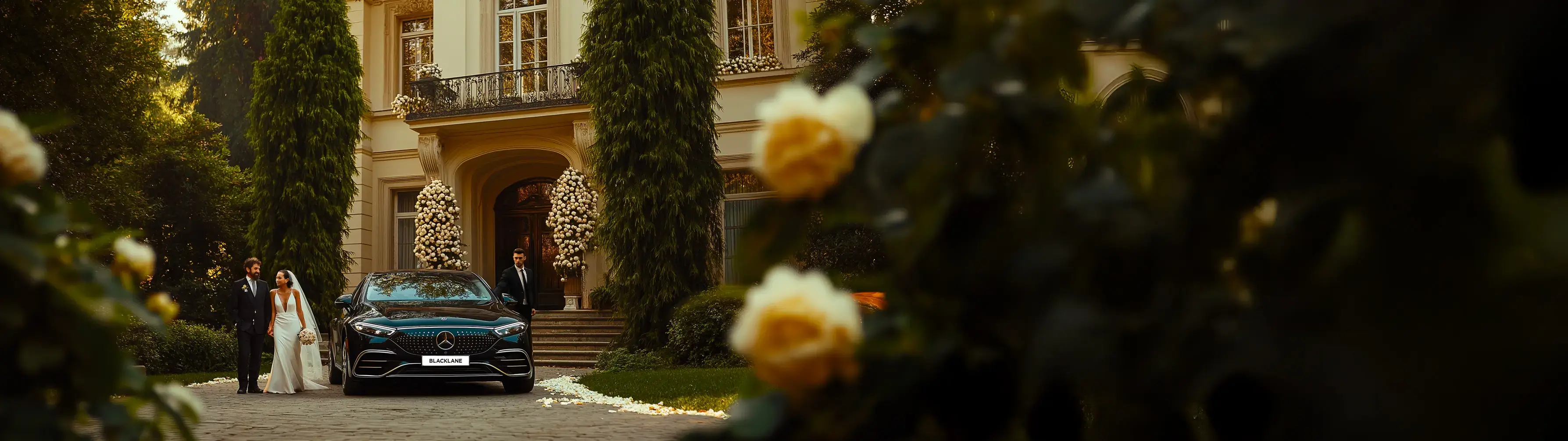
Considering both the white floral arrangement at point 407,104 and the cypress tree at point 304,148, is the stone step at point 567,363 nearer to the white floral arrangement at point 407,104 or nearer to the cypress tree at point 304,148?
the cypress tree at point 304,148

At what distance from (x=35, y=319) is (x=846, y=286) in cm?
110

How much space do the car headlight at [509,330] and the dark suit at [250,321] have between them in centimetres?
358

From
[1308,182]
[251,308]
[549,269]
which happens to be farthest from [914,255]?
[549,269]

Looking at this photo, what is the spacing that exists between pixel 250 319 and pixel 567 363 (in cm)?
644

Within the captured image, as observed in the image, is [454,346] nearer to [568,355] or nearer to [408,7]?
[568,355]

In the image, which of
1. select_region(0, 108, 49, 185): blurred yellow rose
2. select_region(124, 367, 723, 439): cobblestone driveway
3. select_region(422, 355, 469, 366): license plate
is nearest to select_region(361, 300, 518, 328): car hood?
select_region(422, 355, 469, 366): license plate

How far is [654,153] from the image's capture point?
17.9 metres

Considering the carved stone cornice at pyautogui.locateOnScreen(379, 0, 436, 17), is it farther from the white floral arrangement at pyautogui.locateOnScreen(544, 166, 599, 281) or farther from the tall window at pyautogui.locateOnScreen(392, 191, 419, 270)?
the white floral arrangement at pyautogui.locateOnScreen(544, 166, 599, 281)

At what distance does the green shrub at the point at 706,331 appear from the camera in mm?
16016

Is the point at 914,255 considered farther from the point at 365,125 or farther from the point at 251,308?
the point at 365,125

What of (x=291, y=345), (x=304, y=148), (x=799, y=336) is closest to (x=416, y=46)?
(x=304, y=148)

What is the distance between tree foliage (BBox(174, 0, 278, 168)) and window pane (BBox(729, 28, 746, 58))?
17.8 m

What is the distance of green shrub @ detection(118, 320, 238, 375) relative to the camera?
16.5 meters

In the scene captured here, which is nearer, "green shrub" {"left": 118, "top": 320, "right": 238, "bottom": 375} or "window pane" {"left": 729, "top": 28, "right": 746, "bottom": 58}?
"green shrub" {"left": 118, "top": 320, "right": 238, "bottom": 375}
